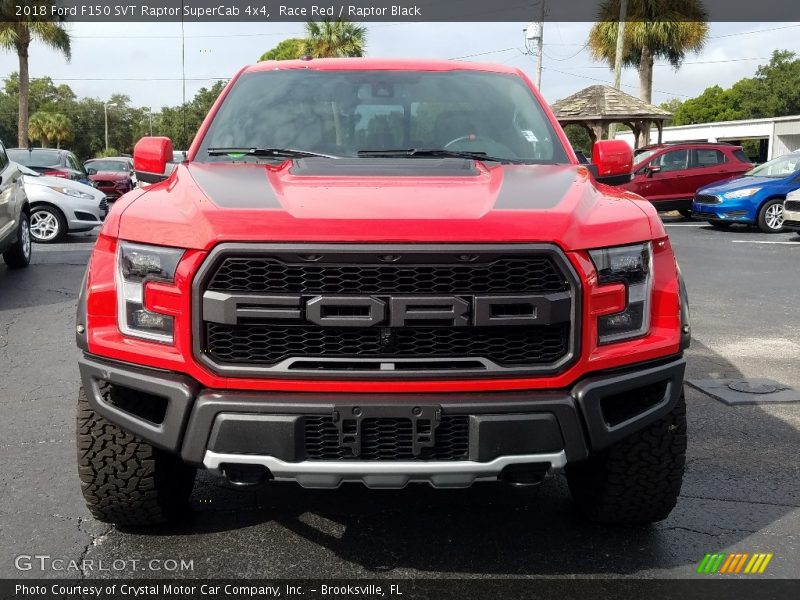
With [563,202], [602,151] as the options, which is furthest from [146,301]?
[602,151]

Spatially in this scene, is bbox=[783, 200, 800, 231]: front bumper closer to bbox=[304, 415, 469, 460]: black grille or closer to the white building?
bbox=[304, 415, 469, 460]: black grille

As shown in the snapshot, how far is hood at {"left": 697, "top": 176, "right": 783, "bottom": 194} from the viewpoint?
16.5m

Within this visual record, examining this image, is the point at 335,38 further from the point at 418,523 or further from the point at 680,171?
the point at 418,523

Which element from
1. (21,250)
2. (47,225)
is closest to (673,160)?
(47,225)

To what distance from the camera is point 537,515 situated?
357 cm

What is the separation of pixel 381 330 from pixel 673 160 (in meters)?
18.5

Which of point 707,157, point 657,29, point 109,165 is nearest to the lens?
point 707,157

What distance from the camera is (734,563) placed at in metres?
3.17

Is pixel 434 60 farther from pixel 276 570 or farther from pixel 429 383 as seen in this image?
pixel 276 570

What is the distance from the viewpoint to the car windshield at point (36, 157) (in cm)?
1702

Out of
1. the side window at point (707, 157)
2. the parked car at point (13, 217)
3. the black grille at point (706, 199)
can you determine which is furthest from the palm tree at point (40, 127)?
the parked car at point (13, 217)

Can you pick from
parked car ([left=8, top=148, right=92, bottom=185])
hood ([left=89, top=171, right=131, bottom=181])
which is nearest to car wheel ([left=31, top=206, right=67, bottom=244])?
parked car ([left=8, top=148, right=92, bottom=185])

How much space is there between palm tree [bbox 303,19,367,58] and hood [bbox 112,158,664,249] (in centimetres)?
4054

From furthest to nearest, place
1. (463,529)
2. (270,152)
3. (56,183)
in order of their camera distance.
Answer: (56,183), (270,152), (463,529)
